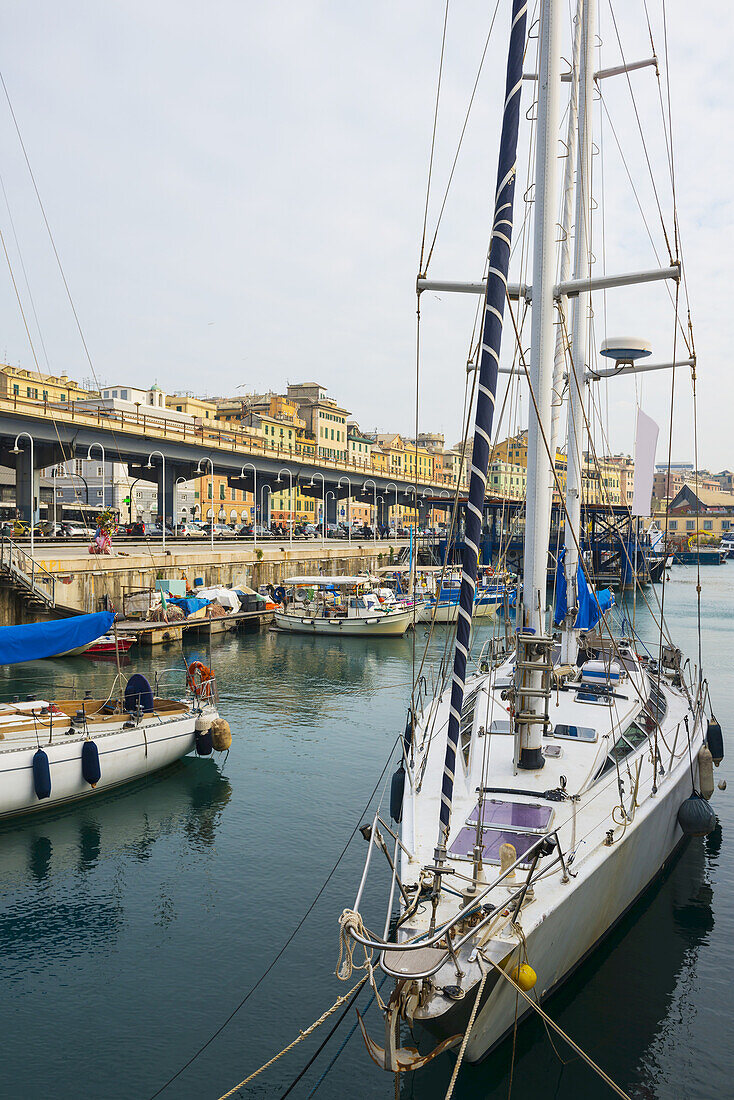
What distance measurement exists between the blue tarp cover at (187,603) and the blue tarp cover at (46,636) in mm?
23737

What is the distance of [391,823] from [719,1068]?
7.92 m

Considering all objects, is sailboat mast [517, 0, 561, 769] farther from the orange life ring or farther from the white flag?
the orange life ring

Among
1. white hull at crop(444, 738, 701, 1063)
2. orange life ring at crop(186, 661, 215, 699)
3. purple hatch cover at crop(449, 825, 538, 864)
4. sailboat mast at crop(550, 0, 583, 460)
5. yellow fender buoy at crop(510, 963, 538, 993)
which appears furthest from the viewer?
orange life ring at crop(186, 661, 215, 699)

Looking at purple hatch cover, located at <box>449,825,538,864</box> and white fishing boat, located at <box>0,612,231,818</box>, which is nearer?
purple hatch cover, located at <box>449,825,538,864</box>

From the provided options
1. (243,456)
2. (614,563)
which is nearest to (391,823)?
(243,456)

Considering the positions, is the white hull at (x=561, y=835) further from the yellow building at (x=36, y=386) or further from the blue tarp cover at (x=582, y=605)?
the yellow building at (x=36, y=386)

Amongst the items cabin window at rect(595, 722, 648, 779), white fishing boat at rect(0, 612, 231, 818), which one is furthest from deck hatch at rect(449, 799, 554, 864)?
white fishing boat at rect(0, 612, 231, 818)

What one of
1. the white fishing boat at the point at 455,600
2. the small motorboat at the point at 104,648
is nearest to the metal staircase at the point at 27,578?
the small motorboat at the point at 104,648

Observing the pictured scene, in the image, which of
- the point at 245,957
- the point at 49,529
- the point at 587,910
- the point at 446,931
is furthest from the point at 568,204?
the point at 49,529

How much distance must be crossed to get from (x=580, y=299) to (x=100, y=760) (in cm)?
1545

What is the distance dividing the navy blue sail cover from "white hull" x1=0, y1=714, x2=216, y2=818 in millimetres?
11415

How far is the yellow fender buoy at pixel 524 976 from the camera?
7340mm

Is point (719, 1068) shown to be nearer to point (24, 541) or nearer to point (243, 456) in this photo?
point (24, 541)

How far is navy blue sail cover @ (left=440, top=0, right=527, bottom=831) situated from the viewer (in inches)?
317
